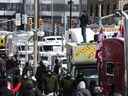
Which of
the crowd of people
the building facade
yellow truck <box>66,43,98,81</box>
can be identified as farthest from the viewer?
the building facade

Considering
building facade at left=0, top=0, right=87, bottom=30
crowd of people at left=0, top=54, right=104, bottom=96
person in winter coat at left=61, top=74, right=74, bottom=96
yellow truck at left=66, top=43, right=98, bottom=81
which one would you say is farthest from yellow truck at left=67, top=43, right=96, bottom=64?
building facade at left=0, top=0, right=87, bottom=30

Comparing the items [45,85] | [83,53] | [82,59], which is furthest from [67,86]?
[83,53]

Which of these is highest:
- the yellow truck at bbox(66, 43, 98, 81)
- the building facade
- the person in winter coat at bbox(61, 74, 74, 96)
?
the building facade

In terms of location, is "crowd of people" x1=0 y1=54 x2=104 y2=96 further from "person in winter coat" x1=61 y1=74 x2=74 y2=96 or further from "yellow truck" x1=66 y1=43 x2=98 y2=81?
"yellow truck" x1=66 y1=43 x2=98 y2=81

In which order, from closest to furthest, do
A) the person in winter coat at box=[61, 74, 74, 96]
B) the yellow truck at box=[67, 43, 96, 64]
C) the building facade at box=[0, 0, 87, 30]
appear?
the person in winter coat at box=[61, 74, 74, 96], the yellow truck at box=[67, 43, 96, 64], the building facade at box=[0, 0, 87, 30]

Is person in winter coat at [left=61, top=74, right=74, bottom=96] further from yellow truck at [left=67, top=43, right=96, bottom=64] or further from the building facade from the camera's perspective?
the building facade

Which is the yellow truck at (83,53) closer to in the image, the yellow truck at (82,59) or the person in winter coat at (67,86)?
the yellow truck at (82,59)

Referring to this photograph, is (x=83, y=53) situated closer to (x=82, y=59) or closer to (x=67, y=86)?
(x=82, y=59)

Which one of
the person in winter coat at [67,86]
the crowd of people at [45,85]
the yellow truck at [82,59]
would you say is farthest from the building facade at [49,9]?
the person in winter coat at [67,86]

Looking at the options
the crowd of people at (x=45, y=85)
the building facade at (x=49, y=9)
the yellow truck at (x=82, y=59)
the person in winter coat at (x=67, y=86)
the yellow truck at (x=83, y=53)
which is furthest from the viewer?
the building facade at (x=49, y=9)

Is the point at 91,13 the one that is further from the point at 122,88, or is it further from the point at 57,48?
the point at 122,88

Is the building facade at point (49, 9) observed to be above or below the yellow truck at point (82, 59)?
above

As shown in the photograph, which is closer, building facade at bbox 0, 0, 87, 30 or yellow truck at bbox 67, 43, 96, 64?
yellow truck at bbox 67, 43, 96, 64

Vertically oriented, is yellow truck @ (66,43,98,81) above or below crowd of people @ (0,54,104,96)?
above
